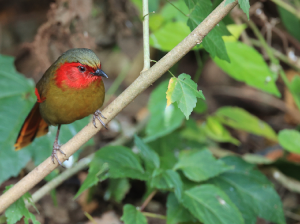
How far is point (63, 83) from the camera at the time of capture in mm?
2271

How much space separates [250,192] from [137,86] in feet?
5.21

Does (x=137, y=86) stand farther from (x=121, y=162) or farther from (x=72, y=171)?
(x=72, y=171)

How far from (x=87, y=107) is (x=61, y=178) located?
0.88m

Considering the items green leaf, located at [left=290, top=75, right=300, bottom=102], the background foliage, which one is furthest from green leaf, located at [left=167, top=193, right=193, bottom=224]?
green leaf, located at [left=290, top=75, right=300, bottom=102]

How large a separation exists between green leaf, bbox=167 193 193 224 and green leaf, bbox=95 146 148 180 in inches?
11.2

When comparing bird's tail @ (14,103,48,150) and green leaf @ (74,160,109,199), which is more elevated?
bird's tail @ (14,103,48,150)

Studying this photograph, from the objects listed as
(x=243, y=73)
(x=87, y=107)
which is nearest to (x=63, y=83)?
(x=87, y=107)

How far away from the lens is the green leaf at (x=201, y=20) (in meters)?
1.73

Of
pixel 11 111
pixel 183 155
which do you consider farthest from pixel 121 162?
pixel 11 111

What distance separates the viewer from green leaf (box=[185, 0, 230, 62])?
173 cm

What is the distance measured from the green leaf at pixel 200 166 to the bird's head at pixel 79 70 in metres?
0.92

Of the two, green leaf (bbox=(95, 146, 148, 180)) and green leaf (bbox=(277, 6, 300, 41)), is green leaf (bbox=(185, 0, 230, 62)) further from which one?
green leaf (bbox=(277, 6, 300, 41))

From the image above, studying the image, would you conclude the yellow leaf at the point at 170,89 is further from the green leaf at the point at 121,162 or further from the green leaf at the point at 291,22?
the green leaf at the point at 291,22

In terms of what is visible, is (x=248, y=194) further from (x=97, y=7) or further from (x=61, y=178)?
(x=97, y=7)
